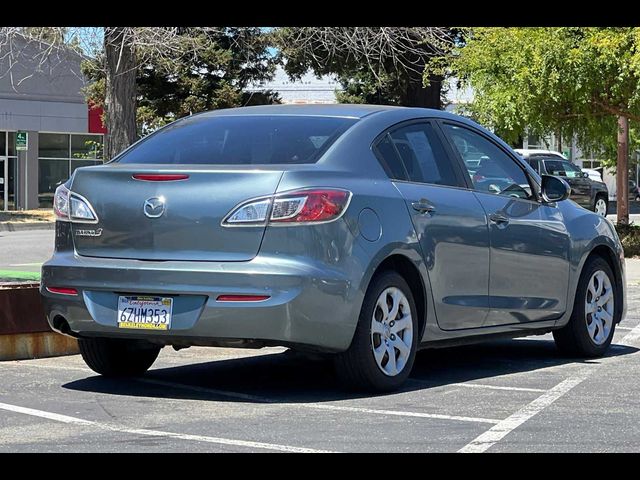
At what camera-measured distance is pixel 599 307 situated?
31.0 ft

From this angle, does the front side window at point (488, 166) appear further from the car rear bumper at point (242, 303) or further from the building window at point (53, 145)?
the building window at point (53, 145)

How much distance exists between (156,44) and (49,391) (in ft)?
33.1

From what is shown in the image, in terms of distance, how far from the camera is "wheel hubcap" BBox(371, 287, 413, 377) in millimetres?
7383

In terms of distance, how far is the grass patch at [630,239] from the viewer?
22234mm

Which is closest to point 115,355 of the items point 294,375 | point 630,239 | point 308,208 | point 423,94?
point 294,375

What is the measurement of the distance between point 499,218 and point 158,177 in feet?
7.75

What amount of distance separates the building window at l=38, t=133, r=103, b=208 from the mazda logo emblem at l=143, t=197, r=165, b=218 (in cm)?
3909

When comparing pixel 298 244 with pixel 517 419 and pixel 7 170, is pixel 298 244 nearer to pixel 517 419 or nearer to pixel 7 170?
pixel 517 419
